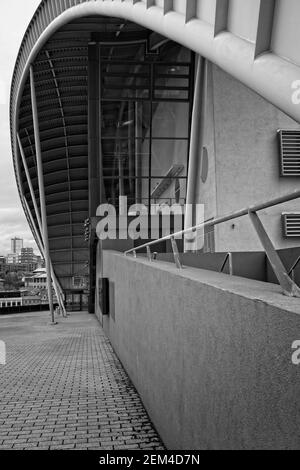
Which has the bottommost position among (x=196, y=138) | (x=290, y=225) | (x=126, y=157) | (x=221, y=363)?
(x=221, y=363)

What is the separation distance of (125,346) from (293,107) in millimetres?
7373

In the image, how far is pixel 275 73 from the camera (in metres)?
4.32

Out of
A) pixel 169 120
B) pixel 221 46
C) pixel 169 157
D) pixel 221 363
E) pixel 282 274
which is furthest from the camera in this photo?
pixel 169 157

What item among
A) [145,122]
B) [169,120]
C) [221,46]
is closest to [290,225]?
[221,46]

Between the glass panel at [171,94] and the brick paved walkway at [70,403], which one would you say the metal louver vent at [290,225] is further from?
the glass panel at [171,94]

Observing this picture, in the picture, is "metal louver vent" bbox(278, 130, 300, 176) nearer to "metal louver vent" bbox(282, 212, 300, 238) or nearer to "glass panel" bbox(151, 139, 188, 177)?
"metal louver vent" bbox(282, 212, 300, 238)

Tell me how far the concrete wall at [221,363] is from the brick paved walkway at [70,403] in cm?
60

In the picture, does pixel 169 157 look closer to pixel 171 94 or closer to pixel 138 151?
pixel 138 151

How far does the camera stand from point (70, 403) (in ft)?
25.3

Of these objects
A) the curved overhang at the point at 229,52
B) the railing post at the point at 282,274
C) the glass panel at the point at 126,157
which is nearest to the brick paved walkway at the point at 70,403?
the railing post at the point at 282,274

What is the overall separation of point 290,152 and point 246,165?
1614 millimetres

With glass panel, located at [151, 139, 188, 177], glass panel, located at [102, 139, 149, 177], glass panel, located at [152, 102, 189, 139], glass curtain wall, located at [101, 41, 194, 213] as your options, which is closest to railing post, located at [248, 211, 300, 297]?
glass curtain wall, located at [101, 41, 194, 213]

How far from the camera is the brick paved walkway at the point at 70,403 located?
588 cm

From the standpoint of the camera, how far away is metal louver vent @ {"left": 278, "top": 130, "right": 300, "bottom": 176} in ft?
49.4
